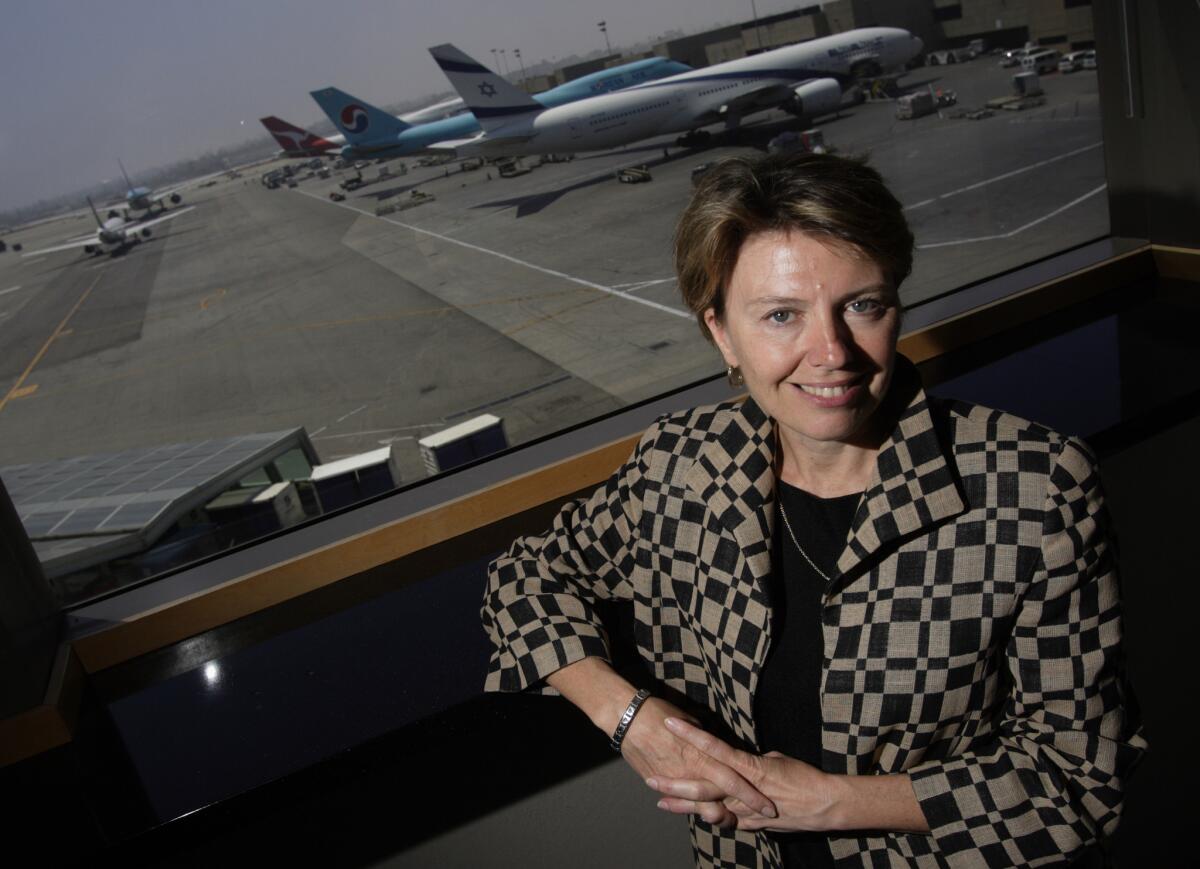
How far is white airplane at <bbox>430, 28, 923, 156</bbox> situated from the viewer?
2.18 meters

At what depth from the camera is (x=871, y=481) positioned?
0.90 meters

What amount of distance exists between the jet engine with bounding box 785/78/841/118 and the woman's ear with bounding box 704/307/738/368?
1775 millimetres

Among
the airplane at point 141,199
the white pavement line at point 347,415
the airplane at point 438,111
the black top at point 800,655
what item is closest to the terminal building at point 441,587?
the white pavement line at point 347,415

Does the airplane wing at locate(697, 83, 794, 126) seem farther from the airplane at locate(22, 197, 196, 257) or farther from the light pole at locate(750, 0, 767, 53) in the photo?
the airplane at locate(22, 197, 196, 257)

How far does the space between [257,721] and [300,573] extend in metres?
0.41

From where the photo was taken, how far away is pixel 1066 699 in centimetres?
79

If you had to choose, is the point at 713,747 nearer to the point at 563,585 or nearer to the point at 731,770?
the point at 731,770

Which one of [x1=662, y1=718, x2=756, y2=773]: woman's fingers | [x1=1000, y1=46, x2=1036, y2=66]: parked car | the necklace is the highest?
[x1=1000, y1=46, x2=1036, y2=66]: parked car

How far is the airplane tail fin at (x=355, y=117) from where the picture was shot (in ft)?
6.43

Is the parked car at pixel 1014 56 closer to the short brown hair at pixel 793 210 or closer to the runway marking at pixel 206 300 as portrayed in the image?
the short brown hair at pixel 793 210

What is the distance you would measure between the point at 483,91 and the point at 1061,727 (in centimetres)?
191

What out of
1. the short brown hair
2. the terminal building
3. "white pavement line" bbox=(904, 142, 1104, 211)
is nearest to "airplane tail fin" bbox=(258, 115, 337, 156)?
the terminal building

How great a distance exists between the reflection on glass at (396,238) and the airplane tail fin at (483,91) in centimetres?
2

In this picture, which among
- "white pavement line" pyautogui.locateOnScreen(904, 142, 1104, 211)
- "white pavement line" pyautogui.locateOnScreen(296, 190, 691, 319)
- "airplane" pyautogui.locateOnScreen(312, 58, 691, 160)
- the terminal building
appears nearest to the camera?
the terminal building
